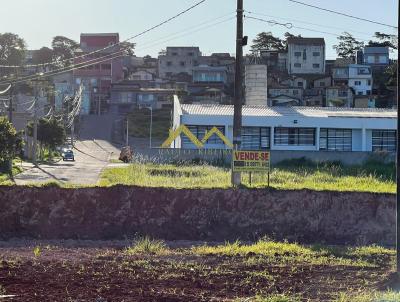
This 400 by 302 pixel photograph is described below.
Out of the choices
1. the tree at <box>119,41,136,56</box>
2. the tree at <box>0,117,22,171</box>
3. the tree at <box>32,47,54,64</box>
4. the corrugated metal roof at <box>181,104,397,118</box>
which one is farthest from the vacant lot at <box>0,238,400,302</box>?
the tree at <box>32,47,54,64</box>

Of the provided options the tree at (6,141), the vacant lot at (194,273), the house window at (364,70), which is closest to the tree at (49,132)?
the tree at (6,141)

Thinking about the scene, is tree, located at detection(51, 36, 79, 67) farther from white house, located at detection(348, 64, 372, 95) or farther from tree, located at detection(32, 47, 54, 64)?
white house, located at detection(348, 64, 372, 95)

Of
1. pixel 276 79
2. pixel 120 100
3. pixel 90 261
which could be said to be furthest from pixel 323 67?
pixel 90 261

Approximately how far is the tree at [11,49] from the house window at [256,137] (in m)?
61.0

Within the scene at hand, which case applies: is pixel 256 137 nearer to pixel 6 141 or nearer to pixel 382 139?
pixel 382 139

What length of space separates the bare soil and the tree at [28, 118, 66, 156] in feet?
170

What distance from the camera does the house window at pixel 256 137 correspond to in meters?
58.7

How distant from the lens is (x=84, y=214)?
17.5 meters

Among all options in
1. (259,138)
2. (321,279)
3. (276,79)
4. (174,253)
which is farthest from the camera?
(276,79)

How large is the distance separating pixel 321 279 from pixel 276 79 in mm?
90554

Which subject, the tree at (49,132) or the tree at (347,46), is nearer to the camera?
the tree at (49,132)

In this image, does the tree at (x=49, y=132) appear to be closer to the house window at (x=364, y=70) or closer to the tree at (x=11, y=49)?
the tree at (x=11, y=49)

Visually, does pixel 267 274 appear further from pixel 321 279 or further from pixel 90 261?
pixel 90 261

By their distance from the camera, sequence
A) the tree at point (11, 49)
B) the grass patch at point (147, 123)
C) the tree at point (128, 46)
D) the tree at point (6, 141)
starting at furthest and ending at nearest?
1. the tree at point (11, 49)
2. the grass patch at point (147, 123)
3. the tree at point (128, 46)
4. the tree at point (6, 141)
